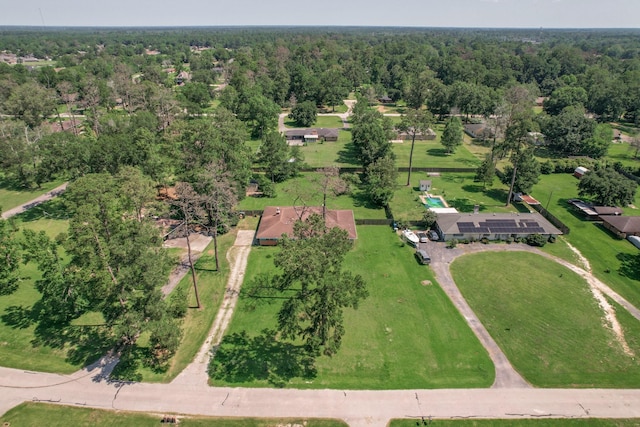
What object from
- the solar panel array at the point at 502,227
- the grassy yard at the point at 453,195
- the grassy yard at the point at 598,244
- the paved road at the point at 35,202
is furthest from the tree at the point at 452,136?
the paved road at the point at 35,202

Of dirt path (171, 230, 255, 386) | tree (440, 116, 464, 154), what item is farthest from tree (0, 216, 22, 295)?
tree (440, 116, 464, 154)

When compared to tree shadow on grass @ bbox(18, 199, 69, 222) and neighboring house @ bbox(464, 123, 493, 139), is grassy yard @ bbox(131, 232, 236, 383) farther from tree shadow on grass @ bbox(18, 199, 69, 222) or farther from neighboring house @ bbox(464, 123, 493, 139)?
neighboring house @ bbox(464, 123, 493, 139)

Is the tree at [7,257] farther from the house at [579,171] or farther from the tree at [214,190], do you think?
the house at [579,171]

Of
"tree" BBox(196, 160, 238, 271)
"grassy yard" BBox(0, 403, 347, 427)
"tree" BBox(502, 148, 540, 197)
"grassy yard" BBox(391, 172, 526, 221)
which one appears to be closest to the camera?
"grassy yard" BBox(0, 403, 347, 427)

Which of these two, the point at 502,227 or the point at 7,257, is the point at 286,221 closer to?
the point at 502,227

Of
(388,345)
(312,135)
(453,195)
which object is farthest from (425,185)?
(312,135)

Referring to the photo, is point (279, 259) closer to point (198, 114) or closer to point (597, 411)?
point (597, 411)
